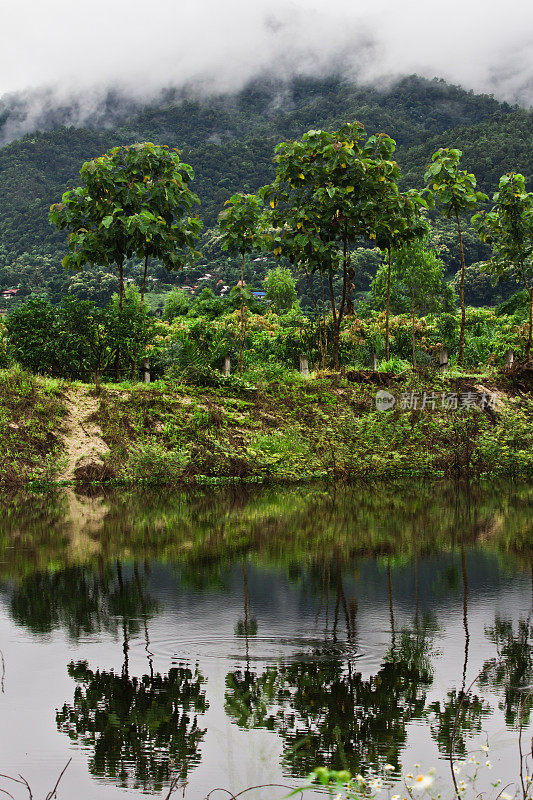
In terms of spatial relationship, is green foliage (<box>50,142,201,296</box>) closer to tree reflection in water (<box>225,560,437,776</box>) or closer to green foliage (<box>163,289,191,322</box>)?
tree reflection in water (<box>225,560,437,776</box>)

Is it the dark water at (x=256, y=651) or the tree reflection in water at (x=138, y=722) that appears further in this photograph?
the dark water at (x=256, y=651)

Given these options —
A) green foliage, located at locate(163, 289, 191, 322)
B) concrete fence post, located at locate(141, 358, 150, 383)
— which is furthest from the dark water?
green foliage, located at locate(163, 289, 191, 322)

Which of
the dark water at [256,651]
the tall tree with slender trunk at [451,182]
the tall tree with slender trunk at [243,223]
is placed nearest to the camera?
the dark water at [256,651]

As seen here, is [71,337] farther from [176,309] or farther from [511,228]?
[176,309]

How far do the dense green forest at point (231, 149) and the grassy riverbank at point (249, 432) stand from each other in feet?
148

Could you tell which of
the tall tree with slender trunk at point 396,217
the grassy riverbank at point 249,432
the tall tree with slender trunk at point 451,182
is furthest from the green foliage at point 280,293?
the grassy riverbank at point 249,432

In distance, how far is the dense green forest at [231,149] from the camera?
233 ft

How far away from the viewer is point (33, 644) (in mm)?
6484

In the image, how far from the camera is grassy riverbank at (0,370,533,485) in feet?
59.3

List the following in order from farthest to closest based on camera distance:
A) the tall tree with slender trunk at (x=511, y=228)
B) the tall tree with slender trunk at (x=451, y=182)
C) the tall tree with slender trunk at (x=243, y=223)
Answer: the tall tree with slender trunk at (x=511, y=228) < the tall tree with slender trunk at (x=451, y=182) < the tall tree with slender trunk at (x=243, y=223)

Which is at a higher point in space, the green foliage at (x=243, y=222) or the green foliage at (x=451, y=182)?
the green foliage at (x=451, y=182)

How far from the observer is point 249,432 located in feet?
65.3

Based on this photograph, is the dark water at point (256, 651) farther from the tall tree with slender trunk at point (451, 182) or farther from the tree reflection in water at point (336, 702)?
the tall tree with slender trunk at point (451, 182)

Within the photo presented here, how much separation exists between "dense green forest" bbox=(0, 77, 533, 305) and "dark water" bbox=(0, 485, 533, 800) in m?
56.4
